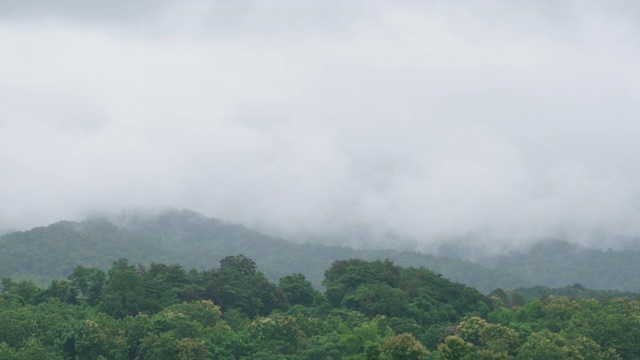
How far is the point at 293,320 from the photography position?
244ft

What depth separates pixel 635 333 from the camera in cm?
7306

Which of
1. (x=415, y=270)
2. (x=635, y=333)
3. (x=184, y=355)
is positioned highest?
(x=415, y=270)

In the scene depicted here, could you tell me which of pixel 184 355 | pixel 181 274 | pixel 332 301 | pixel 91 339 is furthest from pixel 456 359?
pixel 181 274

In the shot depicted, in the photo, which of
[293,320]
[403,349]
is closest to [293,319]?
[293,320]

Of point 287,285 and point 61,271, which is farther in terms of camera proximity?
point 61,271

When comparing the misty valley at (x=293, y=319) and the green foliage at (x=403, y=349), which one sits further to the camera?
the misty valley at (x=293, y=319)

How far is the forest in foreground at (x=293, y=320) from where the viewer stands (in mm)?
67812

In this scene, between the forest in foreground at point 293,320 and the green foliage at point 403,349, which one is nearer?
the green foliage at point 403,349

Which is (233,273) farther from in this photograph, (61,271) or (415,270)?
(61,271)

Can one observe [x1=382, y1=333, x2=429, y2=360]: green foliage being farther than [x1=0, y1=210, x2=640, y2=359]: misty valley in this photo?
No

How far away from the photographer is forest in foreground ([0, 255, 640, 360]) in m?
67.8

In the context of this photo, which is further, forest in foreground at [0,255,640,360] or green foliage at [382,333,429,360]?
forest in foreground at [0,255,640,360]

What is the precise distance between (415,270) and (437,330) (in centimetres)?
2349

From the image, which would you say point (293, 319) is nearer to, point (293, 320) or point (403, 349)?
point (293, 320)
